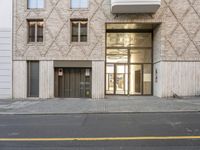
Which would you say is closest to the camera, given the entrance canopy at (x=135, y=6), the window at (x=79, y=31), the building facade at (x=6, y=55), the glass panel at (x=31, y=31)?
the entrance canopy at (x=135, y=6)

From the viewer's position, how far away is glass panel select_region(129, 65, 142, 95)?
2536cm

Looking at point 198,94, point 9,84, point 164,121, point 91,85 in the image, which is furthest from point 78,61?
point 164,121

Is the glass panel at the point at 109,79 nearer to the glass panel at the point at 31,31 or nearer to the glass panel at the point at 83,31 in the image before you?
the glass panel at the point at 83,31

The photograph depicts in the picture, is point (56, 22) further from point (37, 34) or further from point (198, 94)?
point (198, 94)

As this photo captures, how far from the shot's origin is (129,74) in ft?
83.4

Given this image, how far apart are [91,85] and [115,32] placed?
4.94 metres

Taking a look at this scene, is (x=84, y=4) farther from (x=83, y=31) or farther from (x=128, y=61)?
(x=128, y=61)

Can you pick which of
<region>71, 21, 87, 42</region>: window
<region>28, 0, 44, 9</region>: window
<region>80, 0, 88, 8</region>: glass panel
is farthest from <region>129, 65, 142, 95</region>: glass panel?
<region>28, 0, 44, 9</region>: window

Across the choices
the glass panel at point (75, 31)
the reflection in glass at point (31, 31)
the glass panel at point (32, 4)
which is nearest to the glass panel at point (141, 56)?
the glass panel at point (75, 31)

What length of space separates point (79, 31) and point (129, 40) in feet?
13.9

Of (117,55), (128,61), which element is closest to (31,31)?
(117,55)

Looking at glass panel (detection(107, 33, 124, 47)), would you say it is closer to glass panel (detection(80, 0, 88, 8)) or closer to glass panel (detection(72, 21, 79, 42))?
glass panel (detection(72, 21, 79, 42))

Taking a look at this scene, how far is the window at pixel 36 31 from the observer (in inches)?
934

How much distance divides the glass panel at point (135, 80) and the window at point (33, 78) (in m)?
7.35
